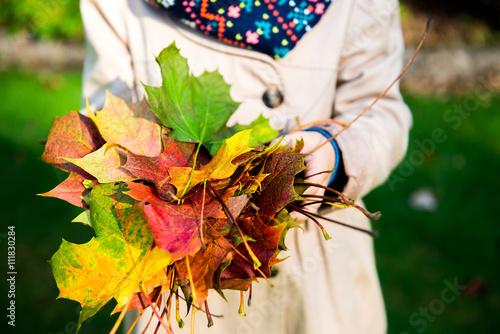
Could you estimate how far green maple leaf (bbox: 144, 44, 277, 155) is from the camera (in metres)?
0.82

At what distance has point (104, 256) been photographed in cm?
74

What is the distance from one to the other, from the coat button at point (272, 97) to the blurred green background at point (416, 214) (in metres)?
1.50

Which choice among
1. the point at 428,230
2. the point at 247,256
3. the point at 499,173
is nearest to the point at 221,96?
the point at 247,256

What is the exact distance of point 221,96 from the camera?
2.91ft

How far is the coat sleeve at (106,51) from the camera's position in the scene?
1.07 meters

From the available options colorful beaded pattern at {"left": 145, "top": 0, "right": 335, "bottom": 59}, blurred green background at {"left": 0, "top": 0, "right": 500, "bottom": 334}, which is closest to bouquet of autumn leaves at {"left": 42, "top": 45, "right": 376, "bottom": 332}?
colorful beaded pattern at {"left": 145, "top": 0, "right": 335, "bottom": 59}

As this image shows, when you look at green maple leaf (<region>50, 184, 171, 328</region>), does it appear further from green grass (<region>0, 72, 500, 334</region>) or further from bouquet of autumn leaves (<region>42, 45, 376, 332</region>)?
green grass (<region>0, 72, 500, 334</region>)

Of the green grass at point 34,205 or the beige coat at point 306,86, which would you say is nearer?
the beige coat at point 306,86

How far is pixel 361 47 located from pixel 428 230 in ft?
5.66

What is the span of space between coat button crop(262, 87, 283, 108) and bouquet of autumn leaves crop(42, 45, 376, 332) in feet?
1.11

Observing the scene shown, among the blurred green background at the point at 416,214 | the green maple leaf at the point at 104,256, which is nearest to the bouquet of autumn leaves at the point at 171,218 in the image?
the green maple leaf at the point at 104,256

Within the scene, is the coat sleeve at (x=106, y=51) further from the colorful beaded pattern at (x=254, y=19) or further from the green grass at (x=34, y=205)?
the green grass at (x=34, y=205)

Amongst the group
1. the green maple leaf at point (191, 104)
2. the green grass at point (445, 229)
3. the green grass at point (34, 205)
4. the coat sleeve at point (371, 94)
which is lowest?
the green grass at point (445, 229)

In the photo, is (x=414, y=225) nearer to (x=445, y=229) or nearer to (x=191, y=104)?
(x=445, y=229)
